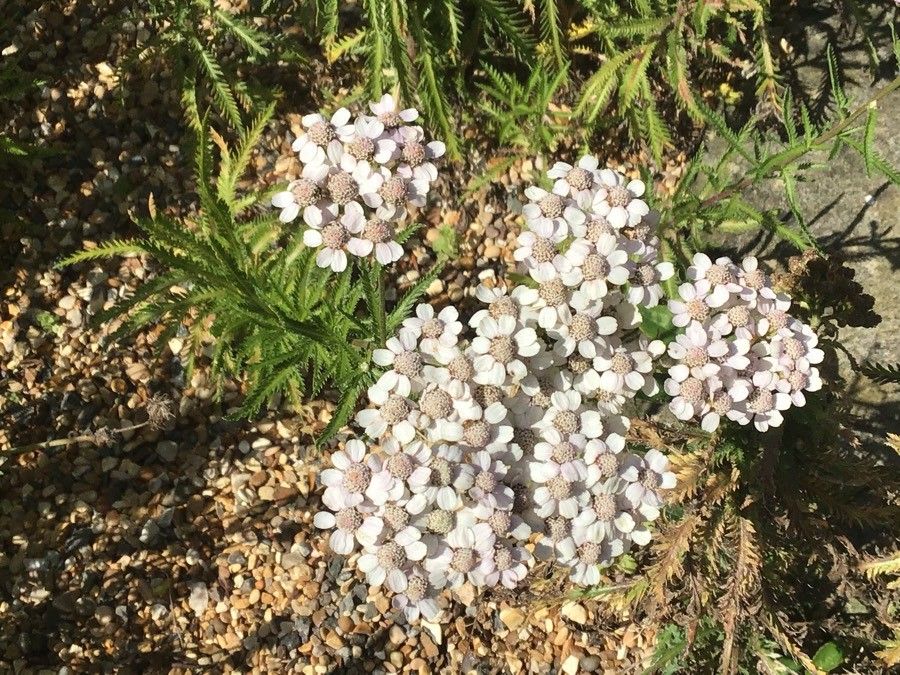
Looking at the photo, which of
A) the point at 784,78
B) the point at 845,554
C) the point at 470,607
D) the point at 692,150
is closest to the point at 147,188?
the point at 470,607

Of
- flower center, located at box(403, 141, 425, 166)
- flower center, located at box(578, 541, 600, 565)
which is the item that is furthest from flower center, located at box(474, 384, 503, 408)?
flower center, located at box(403, 141, 425, 166)

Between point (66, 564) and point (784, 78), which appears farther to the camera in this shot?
point (784, 78)

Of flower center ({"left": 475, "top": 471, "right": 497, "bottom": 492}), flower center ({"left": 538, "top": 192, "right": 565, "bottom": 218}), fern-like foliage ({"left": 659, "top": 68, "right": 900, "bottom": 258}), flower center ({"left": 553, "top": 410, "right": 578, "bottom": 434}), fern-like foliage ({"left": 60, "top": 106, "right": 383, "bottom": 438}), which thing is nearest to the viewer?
flower center ({"left": 475, "top": 471, "right": 497, "bottom": 492})

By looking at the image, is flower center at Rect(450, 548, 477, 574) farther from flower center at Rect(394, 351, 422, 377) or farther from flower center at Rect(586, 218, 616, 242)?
flower center at Rect(586, 218, 616, 242)

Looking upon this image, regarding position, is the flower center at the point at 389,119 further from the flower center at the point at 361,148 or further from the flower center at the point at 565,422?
the flower center at the point at 565,422

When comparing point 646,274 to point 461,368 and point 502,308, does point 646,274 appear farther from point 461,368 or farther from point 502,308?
point 461,368

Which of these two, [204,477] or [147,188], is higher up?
[147,188]

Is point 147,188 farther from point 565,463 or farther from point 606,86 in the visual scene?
point 565,463
